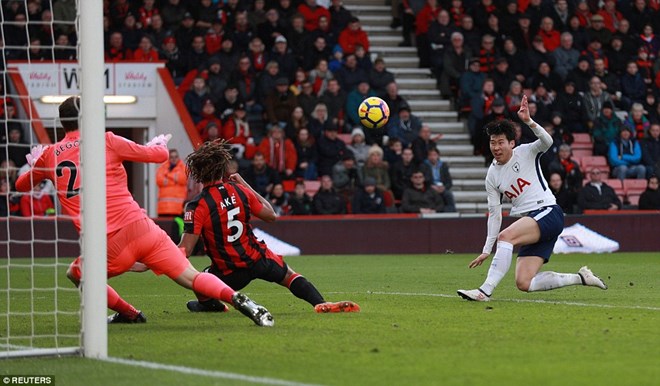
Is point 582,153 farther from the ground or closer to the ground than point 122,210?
closer to the ground

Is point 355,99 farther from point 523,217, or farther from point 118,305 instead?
point 118,305

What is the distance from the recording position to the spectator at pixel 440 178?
910 inches

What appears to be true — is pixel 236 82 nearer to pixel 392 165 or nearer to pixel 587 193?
pixel 392 165

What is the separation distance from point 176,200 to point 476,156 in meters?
7.56

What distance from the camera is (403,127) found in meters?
24.7

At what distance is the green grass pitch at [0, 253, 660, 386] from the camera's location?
6930 mm

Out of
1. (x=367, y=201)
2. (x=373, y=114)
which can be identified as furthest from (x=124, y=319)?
(x=367, y=201)

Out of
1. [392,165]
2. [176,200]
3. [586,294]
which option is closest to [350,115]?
[392,165]

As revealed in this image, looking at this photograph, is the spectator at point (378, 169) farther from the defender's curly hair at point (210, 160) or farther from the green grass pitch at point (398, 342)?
the defender's curly hair at point (210, 160)

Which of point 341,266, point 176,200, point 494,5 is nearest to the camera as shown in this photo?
point 341,266

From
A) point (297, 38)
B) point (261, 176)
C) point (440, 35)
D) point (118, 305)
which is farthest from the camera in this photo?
point (440, 35)

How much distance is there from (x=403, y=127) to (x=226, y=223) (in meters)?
14.8

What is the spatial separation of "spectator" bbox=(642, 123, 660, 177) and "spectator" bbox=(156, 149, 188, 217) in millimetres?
9892

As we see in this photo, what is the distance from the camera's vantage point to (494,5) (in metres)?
28.6
